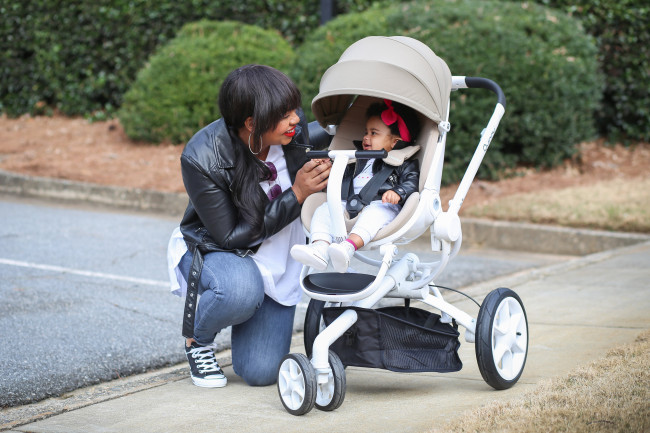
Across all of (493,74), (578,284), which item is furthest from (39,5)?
(578,284)

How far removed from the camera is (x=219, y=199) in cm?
384

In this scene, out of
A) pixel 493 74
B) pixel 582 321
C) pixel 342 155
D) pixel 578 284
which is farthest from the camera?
pixel 493 74

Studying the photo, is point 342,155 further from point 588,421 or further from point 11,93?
point 11,93

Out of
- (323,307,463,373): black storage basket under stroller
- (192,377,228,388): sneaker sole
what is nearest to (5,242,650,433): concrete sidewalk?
(192,377,228,388): sneaker sole

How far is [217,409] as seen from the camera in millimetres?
3613

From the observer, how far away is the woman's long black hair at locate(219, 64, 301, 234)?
3773mm

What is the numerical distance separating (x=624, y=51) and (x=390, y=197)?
8.29 metres

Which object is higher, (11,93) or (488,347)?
(488,347)

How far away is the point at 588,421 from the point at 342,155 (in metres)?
1.37

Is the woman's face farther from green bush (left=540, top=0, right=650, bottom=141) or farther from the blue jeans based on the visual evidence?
green bush (left=540, top=0, right=650, bottom=141)

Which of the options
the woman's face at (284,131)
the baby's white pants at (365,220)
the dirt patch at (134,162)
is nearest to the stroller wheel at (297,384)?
the baby's white pants at (365,220)

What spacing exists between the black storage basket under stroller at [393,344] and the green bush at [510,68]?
218 inches

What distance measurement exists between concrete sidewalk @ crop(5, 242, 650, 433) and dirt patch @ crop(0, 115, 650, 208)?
154 inches

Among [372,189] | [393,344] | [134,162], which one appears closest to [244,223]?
[372,189]
